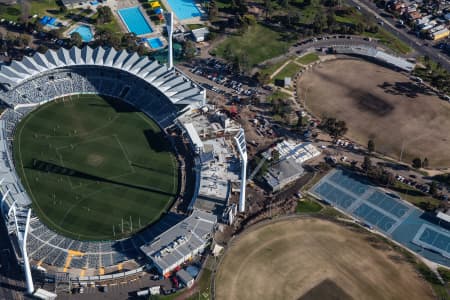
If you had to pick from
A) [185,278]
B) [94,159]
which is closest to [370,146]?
[185,278]

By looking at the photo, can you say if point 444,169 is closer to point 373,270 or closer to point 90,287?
point 373,270

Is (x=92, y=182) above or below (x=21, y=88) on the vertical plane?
below

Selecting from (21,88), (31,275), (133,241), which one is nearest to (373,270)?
(133,241)

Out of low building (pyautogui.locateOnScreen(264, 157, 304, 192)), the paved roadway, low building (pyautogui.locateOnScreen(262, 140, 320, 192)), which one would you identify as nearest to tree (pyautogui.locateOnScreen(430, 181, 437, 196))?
low building (pyautogui.locateOnScreen(262, 140, 320, 192))

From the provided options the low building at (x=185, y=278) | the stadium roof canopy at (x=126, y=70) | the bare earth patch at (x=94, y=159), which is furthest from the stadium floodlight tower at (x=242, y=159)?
the bare earth patch at (x=94, y=159)

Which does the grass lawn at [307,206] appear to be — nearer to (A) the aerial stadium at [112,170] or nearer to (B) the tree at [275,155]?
(A) the aerial stadium at [112,170]

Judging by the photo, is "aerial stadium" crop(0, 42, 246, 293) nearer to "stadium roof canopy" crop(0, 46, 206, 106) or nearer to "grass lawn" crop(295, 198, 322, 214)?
"stadium roof canopy" crop(0, 46, 206, 106)
